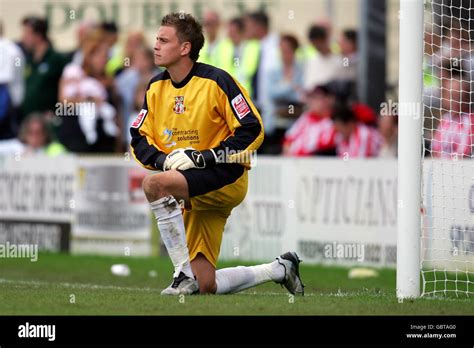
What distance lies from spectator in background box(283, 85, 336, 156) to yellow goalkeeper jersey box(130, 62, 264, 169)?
7.57m

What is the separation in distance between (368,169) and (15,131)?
7298 millimetres

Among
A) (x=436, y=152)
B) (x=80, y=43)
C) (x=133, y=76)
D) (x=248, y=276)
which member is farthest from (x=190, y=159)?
(x=80, y=43)

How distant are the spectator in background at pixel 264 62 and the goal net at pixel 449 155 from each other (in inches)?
171

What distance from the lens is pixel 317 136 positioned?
57.6ft

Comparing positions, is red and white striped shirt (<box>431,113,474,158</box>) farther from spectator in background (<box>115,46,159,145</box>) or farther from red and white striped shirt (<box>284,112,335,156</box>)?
spectator in background (<box>115,46,159,145</box>)

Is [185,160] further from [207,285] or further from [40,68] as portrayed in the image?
[40,68]

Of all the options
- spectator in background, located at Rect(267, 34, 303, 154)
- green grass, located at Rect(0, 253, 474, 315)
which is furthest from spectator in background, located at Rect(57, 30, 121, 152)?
green grass, located at Rect(0, 253, 474, 315)

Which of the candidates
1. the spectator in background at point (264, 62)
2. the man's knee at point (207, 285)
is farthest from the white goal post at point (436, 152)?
the spectator in background at point (264, 62)

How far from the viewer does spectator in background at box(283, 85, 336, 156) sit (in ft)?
57.1

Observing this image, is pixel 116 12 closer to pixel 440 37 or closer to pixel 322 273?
pixel 322 273

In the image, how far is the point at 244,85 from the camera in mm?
18734

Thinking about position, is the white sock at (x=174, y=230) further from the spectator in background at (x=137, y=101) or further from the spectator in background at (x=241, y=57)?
the spectator in background at (x=137, y=101)

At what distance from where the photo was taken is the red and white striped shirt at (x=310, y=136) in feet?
57.2

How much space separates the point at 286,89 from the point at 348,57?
3.41 ft
